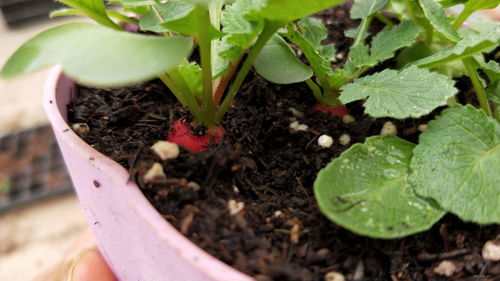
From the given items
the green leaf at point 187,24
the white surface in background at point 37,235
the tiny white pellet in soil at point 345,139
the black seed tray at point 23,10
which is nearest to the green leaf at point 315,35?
the tiny white pellet in soil at point 345,139

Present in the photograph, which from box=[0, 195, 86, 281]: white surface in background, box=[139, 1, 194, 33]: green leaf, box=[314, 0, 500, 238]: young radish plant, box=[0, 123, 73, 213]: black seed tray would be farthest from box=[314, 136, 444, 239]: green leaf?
box=[0, 123, 73, 213]: black seed tray

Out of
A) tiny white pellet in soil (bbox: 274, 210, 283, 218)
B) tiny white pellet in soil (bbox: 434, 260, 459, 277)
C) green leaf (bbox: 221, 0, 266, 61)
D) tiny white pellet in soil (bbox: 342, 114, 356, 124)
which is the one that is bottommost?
tiny white pellet in soil (bbox: 434, 260, 459, 277)

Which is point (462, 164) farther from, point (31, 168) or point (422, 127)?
point (31, 168)

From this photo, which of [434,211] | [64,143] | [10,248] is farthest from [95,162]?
[10,248]

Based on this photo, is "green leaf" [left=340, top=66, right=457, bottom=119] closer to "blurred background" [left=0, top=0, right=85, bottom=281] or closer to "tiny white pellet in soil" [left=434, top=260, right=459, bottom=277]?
"tiny white pellet in soil" [left=434, top=260, right=459, bottom=277]

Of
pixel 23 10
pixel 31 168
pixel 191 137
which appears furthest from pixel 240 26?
pixel 23 10

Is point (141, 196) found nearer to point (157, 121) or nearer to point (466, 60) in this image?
point (157, 121)

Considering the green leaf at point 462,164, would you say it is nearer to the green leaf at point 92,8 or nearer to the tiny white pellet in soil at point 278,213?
the tiny white pellet in soil at point 278,213
